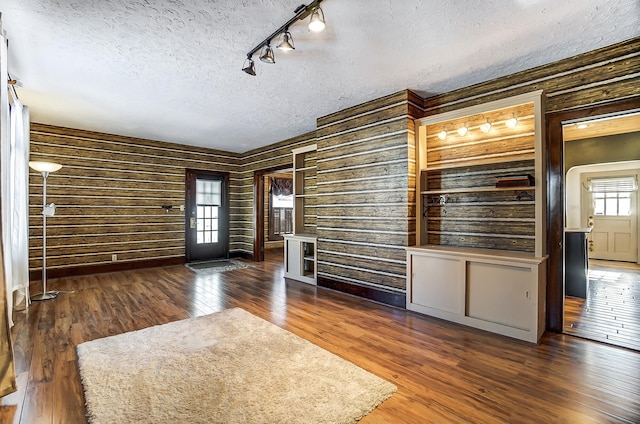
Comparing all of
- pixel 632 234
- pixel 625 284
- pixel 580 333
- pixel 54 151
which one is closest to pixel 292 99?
pixel 580 333

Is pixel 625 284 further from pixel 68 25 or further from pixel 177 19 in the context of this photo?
pixel 68 25

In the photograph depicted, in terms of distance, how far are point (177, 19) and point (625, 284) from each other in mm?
6931

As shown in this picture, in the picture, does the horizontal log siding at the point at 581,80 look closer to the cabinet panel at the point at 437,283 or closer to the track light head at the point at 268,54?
the cabinet panel at the point at 437,283

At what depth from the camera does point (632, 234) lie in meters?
6.52

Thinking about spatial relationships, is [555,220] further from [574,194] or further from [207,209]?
[207,209]

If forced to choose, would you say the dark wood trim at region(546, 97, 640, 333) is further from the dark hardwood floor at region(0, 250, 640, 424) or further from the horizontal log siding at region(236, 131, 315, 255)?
the horizontal log siding at region(236, 131, 315, 255)

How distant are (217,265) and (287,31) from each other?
5.17m

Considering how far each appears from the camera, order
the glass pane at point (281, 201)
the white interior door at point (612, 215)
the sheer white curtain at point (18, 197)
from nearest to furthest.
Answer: the sheer white curtain at point (18, 197) < the white interior door at point (612, 215) < the glass pane at point (281, 201)

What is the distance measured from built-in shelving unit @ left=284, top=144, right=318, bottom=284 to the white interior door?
6715 mm

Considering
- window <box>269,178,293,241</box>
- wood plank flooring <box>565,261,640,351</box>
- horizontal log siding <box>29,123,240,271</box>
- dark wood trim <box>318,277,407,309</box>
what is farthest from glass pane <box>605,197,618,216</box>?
horizontal log siding <box>29,123,240,271</box>

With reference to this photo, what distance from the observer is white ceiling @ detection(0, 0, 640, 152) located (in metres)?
2.17

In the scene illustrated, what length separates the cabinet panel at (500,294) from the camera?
9.18ft

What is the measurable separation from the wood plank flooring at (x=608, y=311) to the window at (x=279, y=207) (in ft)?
22.7

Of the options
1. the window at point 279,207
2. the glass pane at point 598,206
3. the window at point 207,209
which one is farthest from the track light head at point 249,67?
the glass pane at point 598,206
